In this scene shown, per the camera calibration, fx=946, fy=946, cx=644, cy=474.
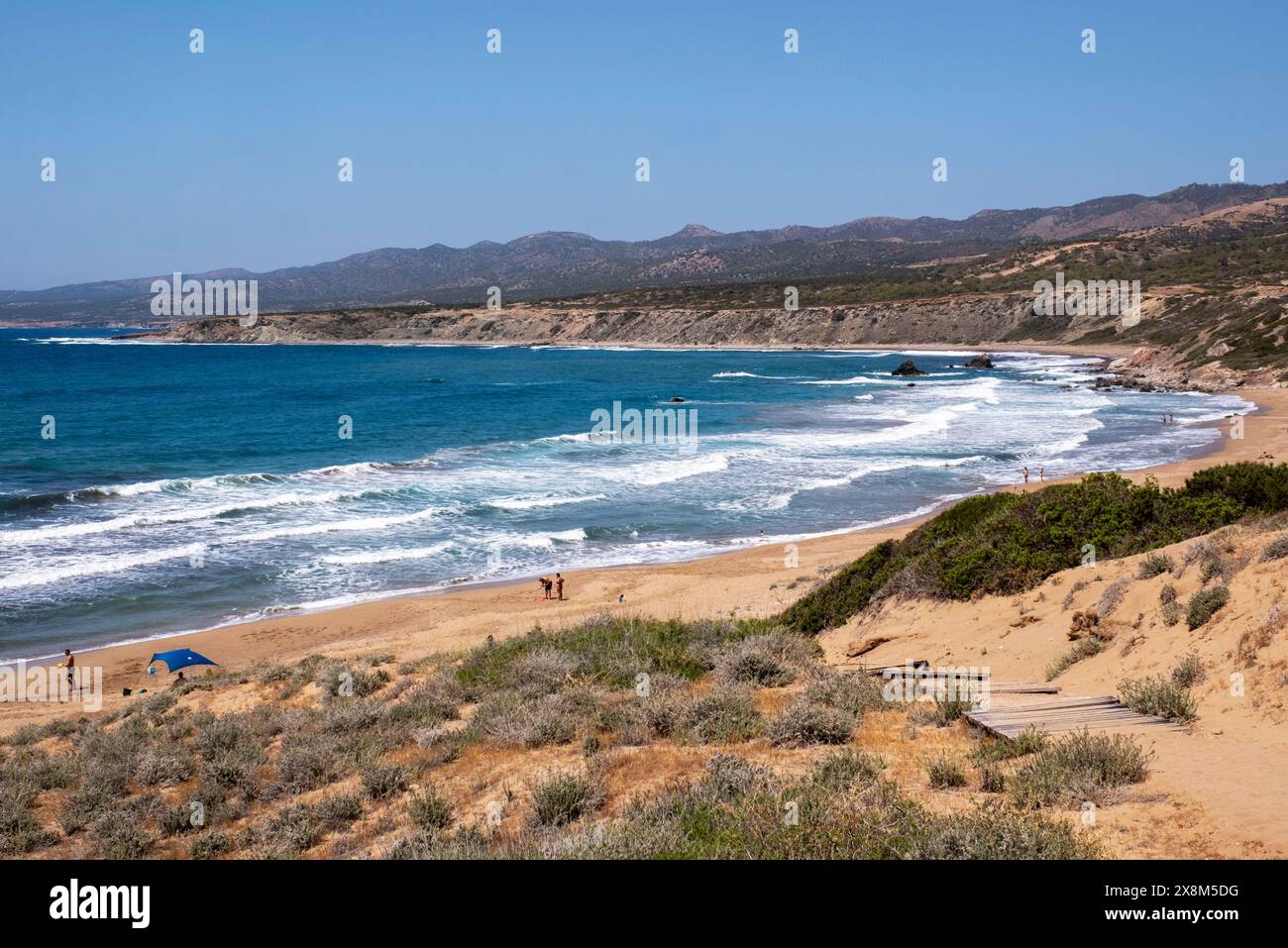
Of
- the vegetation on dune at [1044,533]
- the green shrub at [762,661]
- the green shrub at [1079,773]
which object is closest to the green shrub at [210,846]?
the green shrub at [762,661]

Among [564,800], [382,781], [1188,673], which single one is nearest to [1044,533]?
[1188,673]

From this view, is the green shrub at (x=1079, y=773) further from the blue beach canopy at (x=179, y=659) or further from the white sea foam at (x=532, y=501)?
the white sea foam at (x=532, y=501)

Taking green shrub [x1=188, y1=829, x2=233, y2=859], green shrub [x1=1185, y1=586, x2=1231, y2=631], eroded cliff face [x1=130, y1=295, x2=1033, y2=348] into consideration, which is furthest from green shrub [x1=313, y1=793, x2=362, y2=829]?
eroded cliff face [x1=130, y1=295, x2=1033, y2=348]

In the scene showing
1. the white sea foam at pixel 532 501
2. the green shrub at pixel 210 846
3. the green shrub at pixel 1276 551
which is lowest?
the white sea foam at pixel 532 501
